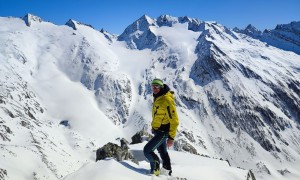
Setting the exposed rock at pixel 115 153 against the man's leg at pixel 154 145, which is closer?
the man's leg at pixel 154 145

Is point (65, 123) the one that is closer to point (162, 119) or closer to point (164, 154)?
point (164, 154)

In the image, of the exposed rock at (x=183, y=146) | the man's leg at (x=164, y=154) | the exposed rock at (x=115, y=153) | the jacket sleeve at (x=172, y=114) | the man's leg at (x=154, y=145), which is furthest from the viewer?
the exposed rock at (x=183, y=146)

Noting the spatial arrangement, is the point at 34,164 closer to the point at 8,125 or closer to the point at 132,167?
the point at 8,125

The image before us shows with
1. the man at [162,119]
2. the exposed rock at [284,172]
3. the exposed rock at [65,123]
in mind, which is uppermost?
the exposed rock at [65,123]

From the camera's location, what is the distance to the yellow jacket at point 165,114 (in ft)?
42.1

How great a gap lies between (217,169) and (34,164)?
87.0m

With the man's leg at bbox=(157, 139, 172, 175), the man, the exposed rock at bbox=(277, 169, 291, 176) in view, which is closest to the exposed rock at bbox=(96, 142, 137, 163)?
the man's leg at bbox=(157, 139, 172, 175)

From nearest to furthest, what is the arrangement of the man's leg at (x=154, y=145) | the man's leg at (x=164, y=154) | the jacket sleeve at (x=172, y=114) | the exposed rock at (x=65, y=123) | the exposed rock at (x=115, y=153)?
the jacket sleeve at (x=172, y=114) < the man's leg at (x=154, y=145) < the man's leg at (x=164, y=154) < the exposed rock at (x=115, y=153) < the exposed rock at (x=65, y=123)

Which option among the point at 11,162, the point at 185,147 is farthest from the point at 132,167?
the point at 185,147

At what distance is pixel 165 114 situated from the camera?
13.0m

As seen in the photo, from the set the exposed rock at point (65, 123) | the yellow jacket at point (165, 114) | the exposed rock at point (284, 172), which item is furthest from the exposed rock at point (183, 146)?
the yellow jacket at point (165, 114)

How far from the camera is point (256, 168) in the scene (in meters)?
167

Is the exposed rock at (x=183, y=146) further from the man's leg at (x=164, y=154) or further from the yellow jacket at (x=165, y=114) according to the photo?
the yellow jacket at (x=165, y=114)

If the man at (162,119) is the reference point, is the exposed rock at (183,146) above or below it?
above
